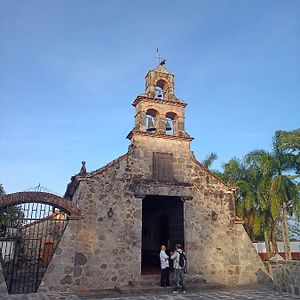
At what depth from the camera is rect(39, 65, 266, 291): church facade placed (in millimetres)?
11188

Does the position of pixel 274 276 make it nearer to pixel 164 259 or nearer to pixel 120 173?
pixel 164 259

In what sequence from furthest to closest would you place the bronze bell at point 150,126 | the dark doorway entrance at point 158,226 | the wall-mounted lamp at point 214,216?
the dark doorway entrance at point 158,226
the bronze bell at point 150,126
the wall-mounted lamp at point 214,216

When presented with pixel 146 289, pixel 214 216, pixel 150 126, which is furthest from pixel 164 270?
pixel 150 126

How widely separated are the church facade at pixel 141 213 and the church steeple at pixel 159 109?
0.15 ft

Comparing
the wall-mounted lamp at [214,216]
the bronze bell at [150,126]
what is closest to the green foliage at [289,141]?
the wall-mounted lamp at [214,216]

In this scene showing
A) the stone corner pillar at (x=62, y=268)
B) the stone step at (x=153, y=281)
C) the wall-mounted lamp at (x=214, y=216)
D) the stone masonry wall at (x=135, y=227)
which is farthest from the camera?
the wall-mounted lamp at (x=214, y=216)

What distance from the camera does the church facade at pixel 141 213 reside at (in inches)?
440

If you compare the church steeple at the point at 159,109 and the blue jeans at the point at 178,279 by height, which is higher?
the church steeple at the point at 159,109

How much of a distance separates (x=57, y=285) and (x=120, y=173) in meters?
4.71

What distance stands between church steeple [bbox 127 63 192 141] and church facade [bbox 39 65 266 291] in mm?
44

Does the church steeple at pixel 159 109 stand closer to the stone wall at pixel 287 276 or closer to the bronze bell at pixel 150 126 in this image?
the bronze bell at pixel 150 126

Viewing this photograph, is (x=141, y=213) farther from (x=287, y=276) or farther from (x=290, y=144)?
(x=290, y=144)

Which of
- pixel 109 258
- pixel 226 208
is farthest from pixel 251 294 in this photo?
pixel 109 258

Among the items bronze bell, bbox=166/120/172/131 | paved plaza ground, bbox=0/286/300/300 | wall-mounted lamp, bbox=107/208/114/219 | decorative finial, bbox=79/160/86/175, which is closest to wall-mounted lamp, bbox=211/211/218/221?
paved plaza ground, bbox=0/286/300/300
